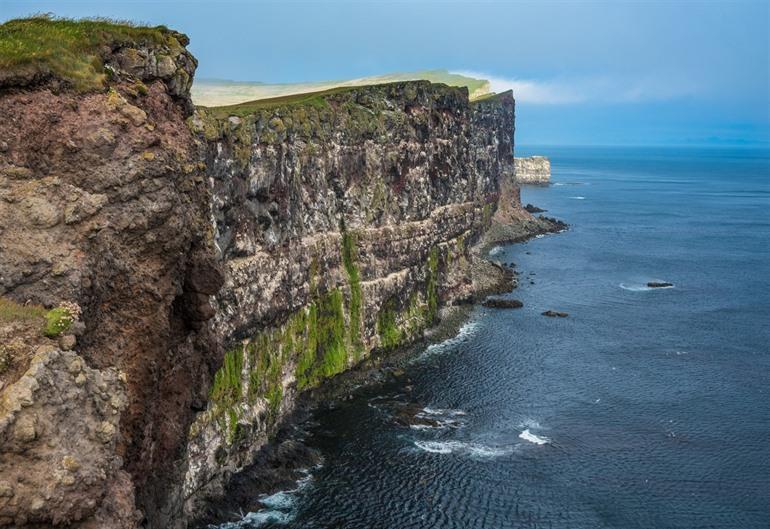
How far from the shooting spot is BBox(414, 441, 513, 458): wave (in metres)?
69.5

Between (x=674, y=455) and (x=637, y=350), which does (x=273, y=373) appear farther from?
(x=637, y=350)

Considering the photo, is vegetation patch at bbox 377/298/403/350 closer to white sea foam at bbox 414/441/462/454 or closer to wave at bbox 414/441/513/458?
white sea foam at bbox 414/441/462/454

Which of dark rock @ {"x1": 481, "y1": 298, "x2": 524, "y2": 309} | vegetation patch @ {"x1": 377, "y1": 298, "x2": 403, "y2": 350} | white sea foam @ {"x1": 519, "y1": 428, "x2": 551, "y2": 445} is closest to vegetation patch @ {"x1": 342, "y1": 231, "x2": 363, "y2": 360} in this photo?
vegetation patch @ {"x1": 377, "y1": 298, "x2": 403, "y2": 350}

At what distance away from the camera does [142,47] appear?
119ft

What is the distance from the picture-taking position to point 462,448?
70.4 metres

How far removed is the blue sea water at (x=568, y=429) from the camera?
58938 millimetres

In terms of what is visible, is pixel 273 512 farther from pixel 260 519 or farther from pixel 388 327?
pixel 388 327

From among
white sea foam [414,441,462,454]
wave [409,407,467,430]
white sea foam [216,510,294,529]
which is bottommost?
white sea foam [216,510,294,529]

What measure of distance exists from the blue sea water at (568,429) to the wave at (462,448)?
195 millimetres

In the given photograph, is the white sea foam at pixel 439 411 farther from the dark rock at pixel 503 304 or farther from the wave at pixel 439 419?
the dark rock at pixel 503 304

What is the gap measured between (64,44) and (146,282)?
37.4ft

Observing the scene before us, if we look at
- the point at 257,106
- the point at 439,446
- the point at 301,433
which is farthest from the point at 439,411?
the point at 257,106

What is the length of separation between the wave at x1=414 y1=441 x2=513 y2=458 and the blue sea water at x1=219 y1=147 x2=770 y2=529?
0.20 metres

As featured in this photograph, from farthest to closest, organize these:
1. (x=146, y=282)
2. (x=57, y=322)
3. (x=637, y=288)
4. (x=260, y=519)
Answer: (x=637, y=288)
(x=260, y=519)
(x=146, y=282)
(x=57, y=322)
